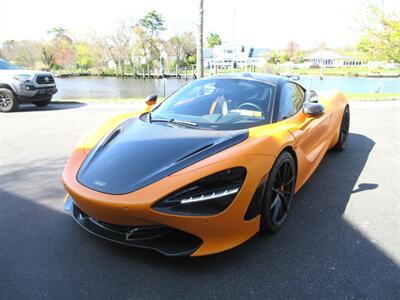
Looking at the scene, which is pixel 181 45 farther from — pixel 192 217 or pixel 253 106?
pixel 192 217

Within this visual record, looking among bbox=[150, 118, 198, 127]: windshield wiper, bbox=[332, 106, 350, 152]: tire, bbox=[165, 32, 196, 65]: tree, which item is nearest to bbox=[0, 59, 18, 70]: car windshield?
bbox=[150, 118, 198, 127]: windshield wiper

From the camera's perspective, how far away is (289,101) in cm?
335

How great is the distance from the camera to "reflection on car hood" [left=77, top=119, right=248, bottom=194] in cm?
215

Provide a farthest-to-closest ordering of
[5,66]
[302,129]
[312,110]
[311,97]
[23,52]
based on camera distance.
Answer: [23,52]
[5,66]
[311,97]
[312,110]
[302,129]

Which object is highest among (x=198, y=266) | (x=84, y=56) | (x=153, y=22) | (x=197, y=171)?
(x=153, y=22)

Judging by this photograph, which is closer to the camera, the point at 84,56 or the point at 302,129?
the point at 302,129

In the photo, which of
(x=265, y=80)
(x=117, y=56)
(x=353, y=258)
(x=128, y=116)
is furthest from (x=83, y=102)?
(x=117, y=56)

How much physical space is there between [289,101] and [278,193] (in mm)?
1193

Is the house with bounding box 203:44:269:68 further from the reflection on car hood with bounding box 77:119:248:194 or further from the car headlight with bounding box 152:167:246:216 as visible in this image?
the car headlight with bounding box 152:167:246:216

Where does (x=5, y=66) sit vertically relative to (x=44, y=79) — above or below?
above

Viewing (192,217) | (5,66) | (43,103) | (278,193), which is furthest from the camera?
(43,103)

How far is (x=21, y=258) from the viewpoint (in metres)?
2.26

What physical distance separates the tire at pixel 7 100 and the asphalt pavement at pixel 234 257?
231 inches

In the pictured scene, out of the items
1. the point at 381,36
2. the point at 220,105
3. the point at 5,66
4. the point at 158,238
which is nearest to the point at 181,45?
the point at 381,36
